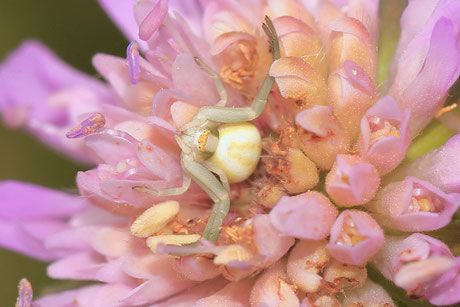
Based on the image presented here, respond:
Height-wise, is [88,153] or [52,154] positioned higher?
[88,153]

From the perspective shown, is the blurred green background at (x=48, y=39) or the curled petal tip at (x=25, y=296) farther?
the blurred green background at (x=48, y=39)

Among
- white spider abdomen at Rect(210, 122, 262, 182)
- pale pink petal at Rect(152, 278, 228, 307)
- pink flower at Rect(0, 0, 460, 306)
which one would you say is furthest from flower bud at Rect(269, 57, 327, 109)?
pale pink petal at Rect(152, 278, 228, 307)

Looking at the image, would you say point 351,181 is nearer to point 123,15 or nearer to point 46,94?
point 123,15

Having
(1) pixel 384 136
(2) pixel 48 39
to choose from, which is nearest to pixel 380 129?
(1) pixel 384 136

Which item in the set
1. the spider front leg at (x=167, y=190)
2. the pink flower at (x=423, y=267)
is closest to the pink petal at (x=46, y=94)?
the spider front leg at (x=167, y=190)

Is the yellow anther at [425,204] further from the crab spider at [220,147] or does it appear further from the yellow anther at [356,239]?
the crab spider at [220,147]

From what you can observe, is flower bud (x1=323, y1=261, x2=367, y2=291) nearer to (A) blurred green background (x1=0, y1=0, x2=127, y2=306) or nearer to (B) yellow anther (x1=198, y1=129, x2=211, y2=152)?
(B) yellow anther (x1=198, y1=129, x2=211, y2=152)

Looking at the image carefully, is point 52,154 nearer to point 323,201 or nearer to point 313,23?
point 313,23

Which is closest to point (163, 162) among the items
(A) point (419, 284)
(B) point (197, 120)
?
(B) point (197, 120)
